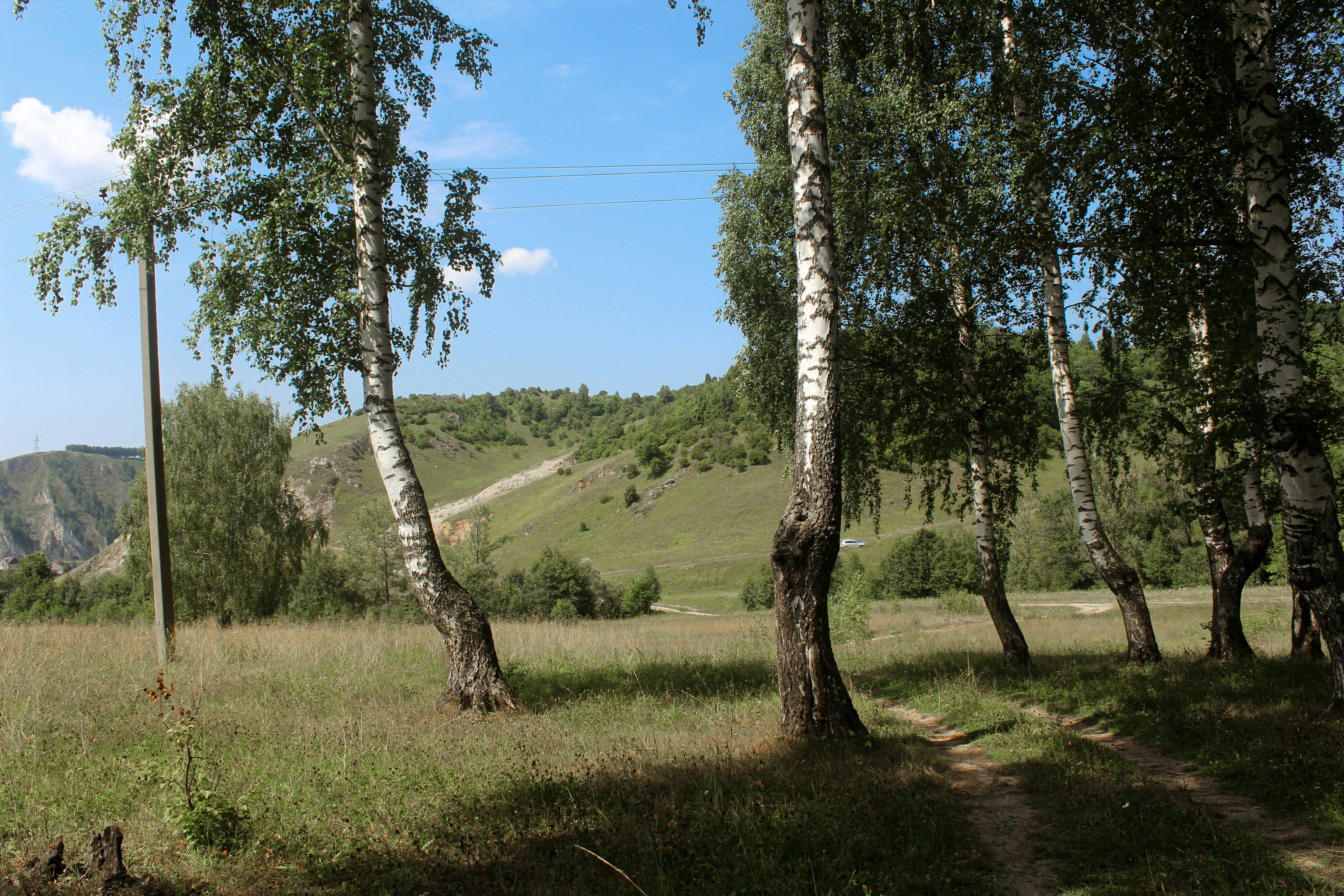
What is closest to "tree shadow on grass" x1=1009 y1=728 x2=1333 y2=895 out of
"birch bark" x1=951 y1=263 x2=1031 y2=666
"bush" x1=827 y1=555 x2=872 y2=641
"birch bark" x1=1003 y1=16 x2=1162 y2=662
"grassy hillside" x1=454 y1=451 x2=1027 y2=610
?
"birch bark" x1=1003 y1=16 x2=1162 y2=662

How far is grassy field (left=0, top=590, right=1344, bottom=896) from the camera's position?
3746mm

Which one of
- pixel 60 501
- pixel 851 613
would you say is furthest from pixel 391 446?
pixel 60 501

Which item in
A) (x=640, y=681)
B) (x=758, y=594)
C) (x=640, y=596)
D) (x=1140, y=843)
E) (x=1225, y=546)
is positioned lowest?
(x=758, y=594)

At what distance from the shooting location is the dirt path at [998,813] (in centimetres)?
385

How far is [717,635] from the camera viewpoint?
1883 cm

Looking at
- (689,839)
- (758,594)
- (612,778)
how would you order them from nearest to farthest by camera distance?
1. (689,839)
2. (612,778)
3. (758,594)

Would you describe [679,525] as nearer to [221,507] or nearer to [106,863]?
[221,507]

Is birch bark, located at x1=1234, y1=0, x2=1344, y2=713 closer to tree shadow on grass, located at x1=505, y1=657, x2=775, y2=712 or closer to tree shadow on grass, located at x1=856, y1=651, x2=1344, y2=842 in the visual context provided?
tree shadow on grass, located at x1=856, y1=651, x2=1344, y2=842

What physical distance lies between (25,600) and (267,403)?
3142 cm

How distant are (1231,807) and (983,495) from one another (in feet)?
21.8

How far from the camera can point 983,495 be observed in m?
11.1

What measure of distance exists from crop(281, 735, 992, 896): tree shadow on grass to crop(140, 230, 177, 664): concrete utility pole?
737cm

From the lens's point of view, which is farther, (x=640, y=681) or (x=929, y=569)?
(x=929, y=569)

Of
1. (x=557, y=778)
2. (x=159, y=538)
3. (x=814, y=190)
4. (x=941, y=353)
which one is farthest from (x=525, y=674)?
(x=941, y=353)
